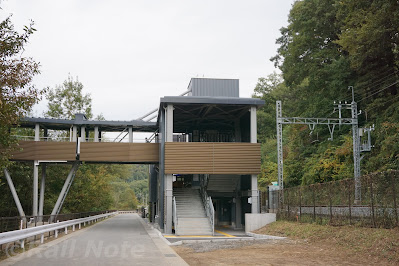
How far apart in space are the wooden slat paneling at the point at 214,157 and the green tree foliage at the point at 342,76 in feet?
27.0

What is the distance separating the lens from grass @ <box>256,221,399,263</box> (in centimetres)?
1212

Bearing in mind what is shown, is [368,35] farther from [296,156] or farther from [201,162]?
[296,156]

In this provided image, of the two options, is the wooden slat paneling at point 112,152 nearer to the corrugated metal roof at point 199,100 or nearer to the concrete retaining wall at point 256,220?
the corrugated metal roof at point 199,100

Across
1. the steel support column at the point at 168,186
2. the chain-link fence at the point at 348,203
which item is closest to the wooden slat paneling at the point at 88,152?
the steel support column at the point at 168,186

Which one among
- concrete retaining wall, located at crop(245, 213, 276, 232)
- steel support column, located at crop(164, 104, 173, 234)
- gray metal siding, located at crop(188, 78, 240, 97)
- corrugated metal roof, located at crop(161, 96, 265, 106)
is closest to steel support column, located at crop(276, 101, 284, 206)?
concrete retaining wall, located at crop(245, 213, 276, 232)

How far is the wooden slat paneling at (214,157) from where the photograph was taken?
2645cm

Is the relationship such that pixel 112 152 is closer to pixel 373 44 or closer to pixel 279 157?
pixel 279 157

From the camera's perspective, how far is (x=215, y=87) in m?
31.7

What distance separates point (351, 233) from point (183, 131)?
23974 millimetres

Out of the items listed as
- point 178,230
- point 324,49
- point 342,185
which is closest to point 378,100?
point 324,49

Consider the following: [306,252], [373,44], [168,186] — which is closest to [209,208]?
[168,186]

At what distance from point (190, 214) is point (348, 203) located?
40.0 feet

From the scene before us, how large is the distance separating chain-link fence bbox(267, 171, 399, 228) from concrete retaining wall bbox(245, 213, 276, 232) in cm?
117

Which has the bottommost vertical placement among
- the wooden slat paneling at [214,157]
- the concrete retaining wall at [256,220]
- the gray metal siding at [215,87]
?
the concrete retaining wall at [256,220]
